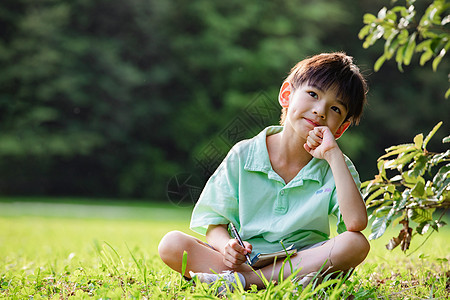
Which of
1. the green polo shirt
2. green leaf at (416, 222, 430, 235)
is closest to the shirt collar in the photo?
the green polo shirt

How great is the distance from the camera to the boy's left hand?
212 centimetres

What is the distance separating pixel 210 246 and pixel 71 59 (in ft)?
48.3

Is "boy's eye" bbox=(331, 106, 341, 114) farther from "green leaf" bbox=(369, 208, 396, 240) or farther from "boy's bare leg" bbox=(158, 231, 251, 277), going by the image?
"boy's bare leg" bbox=(158, 231, 251, 277)

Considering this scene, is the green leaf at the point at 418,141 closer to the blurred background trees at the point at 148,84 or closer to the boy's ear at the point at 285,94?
the boy's ear at the point at 285,94

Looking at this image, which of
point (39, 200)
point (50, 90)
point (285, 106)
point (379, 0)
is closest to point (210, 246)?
point (285, 106)

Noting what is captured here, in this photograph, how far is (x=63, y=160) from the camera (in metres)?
16.1

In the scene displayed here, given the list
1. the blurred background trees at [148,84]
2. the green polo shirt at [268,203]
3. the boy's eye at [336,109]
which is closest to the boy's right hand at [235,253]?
the green polo shirt at [268,203]

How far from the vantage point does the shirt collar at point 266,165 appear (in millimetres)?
2260

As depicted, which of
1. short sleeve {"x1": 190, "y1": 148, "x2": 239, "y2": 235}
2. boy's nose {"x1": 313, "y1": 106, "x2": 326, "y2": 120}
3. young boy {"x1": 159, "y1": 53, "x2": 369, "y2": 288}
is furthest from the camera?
short sleeve {"x1": 190, "y1": 148, "x2": 239, "y2": 235}

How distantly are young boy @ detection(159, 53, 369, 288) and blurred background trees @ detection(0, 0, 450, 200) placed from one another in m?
13.0

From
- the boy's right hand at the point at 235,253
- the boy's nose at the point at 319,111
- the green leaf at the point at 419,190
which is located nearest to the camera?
the boy's right hand at the point at 235,253

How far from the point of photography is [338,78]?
2238mm

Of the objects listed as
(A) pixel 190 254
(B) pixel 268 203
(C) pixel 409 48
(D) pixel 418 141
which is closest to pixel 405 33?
(C) pixel 409 48

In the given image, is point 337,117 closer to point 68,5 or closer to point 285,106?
point 285,106
